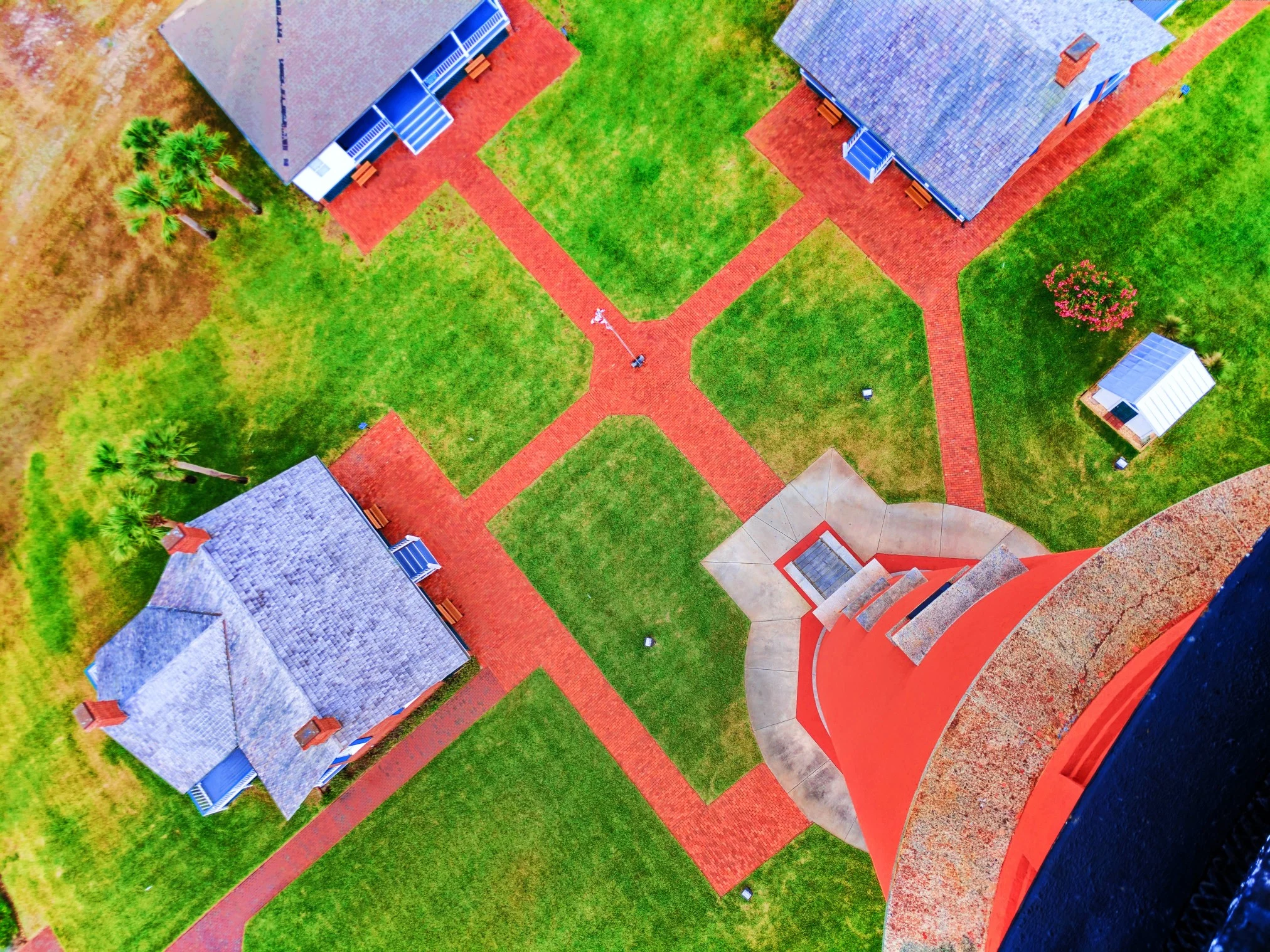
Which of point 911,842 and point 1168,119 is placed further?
point 1168,119

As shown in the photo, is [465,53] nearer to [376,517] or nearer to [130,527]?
[376,517]

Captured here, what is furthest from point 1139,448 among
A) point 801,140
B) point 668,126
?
point 668,126

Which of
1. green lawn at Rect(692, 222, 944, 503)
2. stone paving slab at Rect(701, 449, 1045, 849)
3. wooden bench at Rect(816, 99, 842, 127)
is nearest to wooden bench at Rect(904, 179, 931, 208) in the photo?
green lawn at Rect(692, 222, 944, 503)

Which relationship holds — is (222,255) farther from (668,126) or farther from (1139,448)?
(1139,448)

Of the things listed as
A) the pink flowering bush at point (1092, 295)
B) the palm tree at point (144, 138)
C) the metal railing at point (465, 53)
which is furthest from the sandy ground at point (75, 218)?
the pink flowering bush at point (1092, 295)

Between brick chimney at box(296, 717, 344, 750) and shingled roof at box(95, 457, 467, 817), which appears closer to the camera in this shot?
brick chimney at box(296, 717, 344, 750)

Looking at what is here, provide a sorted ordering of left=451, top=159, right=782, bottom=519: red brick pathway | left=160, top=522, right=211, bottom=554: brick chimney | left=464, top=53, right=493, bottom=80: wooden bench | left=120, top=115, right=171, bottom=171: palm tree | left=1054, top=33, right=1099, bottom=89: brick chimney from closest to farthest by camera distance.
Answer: left=1054, top=33, right=1099, bottom=89: brick chimney, left=160, top=522, right=211, bottom=554: brick chimney, left=120, top=115, right=171, bottom=171: palm tree, left=464, top=53, right=493, bottom=80: wooden bench, left=451, top=159, right=782, bottom=519: red brick pathway

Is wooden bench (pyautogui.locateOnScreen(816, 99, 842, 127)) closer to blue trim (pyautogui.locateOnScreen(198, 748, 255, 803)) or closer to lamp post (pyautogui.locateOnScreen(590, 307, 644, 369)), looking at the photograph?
lamp post (pyautogui.locateOnScreen(590, 307, 644, 369))
